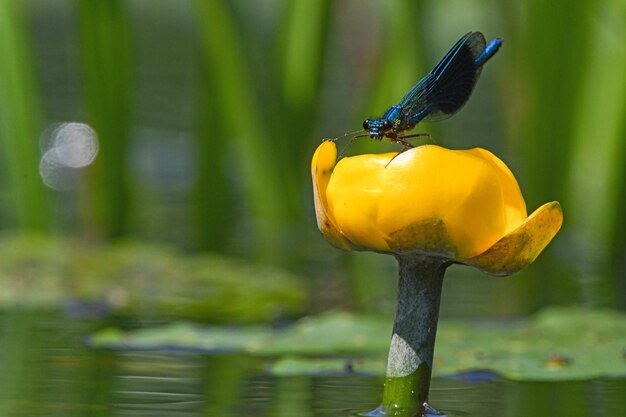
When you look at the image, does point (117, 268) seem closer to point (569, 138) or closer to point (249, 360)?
point (249, 360)

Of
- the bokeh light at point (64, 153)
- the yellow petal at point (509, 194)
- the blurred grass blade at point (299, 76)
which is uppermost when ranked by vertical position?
the bokeh light at point (64, 153)

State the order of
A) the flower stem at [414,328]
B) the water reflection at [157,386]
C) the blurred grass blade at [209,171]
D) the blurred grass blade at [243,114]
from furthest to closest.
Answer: the blurred grass blade at [209,171] < the blurred grass blade at [243,114] < the water reflection at [157,386] < the flower stem at [414,328]

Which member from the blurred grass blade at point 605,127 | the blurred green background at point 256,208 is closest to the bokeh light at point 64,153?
the blurred green background at point 256,208

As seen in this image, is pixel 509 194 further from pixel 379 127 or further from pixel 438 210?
pixel 379 127

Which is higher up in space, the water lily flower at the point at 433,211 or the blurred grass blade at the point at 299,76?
the blurred grass blade at the point at 299,76

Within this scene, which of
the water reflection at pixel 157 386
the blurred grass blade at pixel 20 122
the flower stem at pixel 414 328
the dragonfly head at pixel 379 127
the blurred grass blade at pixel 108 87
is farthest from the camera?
the blurred grass blade at pixel 108 87

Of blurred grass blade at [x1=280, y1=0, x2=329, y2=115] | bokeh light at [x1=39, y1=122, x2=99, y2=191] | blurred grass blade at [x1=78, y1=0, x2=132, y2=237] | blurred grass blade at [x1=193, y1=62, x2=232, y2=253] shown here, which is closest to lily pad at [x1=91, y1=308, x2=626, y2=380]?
blurred grass blade at [x1=78, y1=0, x2=132, y2=237]

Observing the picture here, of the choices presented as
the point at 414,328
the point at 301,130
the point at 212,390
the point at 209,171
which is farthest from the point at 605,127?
the point at 414,328

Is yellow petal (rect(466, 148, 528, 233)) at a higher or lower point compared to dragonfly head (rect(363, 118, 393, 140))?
lower

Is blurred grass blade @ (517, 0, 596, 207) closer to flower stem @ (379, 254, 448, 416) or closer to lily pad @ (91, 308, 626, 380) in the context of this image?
lily pad @ (91, 308, 626, 380)

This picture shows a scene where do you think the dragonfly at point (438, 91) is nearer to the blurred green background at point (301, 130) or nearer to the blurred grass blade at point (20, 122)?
the blurred green background at point (301, 130)
